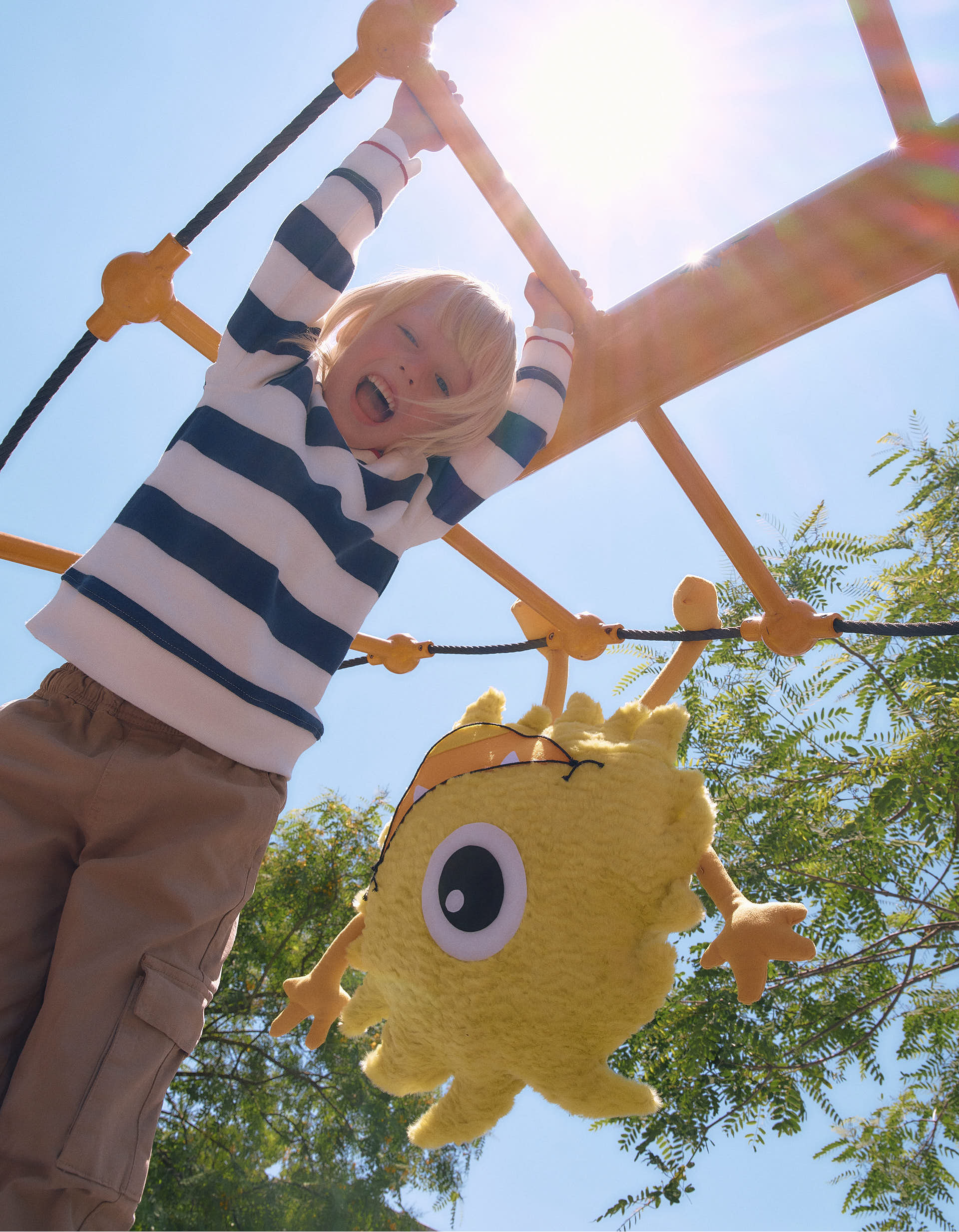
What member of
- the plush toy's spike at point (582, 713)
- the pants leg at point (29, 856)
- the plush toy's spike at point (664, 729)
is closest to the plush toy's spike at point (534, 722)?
the plush toy's spike at point (582, 713)

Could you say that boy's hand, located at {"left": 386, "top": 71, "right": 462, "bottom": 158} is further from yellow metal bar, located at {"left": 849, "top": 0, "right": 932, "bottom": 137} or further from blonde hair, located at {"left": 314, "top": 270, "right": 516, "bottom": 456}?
yellow metal bar, located at {"left": 849, "top": 0, "right": 932, "bottom": 137}

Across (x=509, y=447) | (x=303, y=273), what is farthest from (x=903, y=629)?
(x=303, y=273)

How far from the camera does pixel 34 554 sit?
1.71 metres

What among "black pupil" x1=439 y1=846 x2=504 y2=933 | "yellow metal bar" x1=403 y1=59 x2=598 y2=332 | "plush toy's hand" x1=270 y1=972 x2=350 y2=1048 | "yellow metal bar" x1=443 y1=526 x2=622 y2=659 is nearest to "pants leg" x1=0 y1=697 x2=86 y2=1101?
"plush toy's hand" x1=270 y1=972 x2=350 y2=1048

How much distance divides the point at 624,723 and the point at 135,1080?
735 mm

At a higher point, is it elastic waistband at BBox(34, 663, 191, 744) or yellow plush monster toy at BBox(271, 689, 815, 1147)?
elastic waistband at BBox(34, 663, 191, 744)

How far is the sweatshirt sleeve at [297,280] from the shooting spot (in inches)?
51.0

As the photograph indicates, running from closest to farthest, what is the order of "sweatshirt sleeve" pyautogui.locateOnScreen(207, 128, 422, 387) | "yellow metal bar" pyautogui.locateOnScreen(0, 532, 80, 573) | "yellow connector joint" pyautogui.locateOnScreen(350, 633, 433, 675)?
"sweatshirt sleeve" pyautogui.locateOnScreen(207, 128, 422, 387) < "yellow metal bar" pyautogui.locateOnScreen(0, 532, 80, 573) < "yellow connector joint" pyautogui.locateOnScreen(350, 633, 433, 675)

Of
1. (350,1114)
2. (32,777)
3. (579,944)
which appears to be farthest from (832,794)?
(350,1114)

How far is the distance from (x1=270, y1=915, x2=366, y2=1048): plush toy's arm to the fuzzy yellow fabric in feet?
0.38

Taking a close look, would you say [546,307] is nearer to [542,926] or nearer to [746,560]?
[746,560]

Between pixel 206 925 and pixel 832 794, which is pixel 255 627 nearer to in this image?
pixel 206 925

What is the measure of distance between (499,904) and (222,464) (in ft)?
2.31

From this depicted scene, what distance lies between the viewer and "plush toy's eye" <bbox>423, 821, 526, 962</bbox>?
95 centimetres
